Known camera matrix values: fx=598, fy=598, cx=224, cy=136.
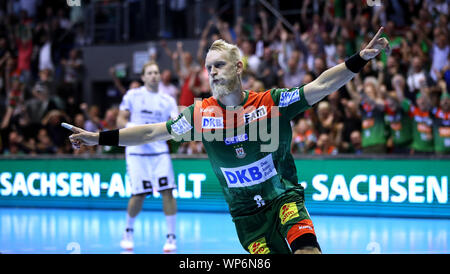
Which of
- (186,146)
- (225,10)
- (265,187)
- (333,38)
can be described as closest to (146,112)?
(265,187)

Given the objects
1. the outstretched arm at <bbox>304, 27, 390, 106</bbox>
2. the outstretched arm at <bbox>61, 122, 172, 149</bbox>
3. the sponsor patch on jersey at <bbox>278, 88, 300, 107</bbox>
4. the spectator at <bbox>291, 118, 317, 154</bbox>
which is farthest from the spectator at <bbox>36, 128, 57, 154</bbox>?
the outstretched arm at <bbox>304, 27, 390, 106</bbox>

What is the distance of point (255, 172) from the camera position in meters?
4.45

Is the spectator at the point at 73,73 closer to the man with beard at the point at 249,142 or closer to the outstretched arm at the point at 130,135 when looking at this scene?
the outstretched arm at the point at 130,135

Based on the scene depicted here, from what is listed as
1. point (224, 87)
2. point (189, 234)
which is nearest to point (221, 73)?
point (224, 87)

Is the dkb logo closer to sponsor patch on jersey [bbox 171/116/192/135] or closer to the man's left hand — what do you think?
sponsor patch on jersey [bbox 171/116/192/135]

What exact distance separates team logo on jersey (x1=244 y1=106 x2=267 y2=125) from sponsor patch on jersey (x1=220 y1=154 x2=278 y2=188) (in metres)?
0.30

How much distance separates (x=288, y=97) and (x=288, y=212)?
2.72 feet

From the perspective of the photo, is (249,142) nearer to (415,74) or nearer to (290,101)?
(290,101)

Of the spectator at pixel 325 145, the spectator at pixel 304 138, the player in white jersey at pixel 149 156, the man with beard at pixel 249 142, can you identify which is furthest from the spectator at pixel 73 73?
the man with beard at pixel 249 142

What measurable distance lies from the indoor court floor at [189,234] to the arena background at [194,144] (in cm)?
3

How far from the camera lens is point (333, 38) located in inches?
521

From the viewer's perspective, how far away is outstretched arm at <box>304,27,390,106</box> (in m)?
3.93

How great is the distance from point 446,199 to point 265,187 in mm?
6734

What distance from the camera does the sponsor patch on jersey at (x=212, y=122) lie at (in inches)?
178
